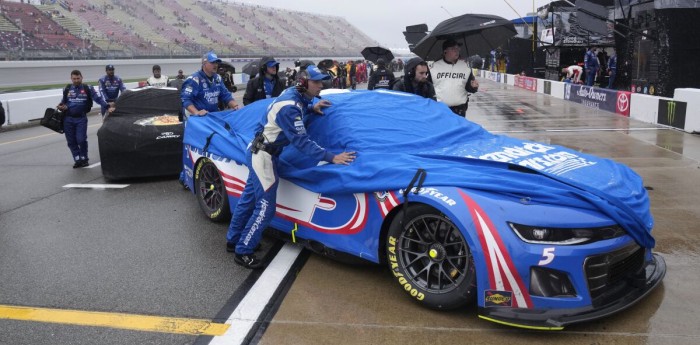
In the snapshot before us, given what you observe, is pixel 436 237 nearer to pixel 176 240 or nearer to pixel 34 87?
pixel 176 240

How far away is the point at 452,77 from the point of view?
666 cm

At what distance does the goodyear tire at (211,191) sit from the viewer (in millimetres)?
5125

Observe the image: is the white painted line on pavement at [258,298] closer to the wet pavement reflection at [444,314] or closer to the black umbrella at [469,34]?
the wet pavement reflection at [444,314]

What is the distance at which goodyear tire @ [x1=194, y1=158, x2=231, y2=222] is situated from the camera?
5125mm

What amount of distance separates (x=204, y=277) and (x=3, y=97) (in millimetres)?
17187

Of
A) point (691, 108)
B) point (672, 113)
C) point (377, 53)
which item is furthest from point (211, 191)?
point (377, 53)

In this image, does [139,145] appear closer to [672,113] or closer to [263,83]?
[263,83]

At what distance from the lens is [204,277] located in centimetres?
403

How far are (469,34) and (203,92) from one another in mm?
3646

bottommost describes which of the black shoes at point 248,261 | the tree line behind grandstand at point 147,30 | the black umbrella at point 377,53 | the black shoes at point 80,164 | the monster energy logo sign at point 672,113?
the black shoes at point 248,261

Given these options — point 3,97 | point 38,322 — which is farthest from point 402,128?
point 3,97

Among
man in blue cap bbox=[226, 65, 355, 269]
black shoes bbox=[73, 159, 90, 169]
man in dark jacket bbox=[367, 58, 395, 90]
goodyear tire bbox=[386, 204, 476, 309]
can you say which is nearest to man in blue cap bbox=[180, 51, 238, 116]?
man in blue cap bbox=[226, 65, 355, 269]

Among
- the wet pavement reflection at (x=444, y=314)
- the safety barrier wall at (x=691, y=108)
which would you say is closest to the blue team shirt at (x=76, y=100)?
the wet pavement reflection at (x=444, y=314)

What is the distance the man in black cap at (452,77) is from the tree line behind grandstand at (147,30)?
27.3 metres
